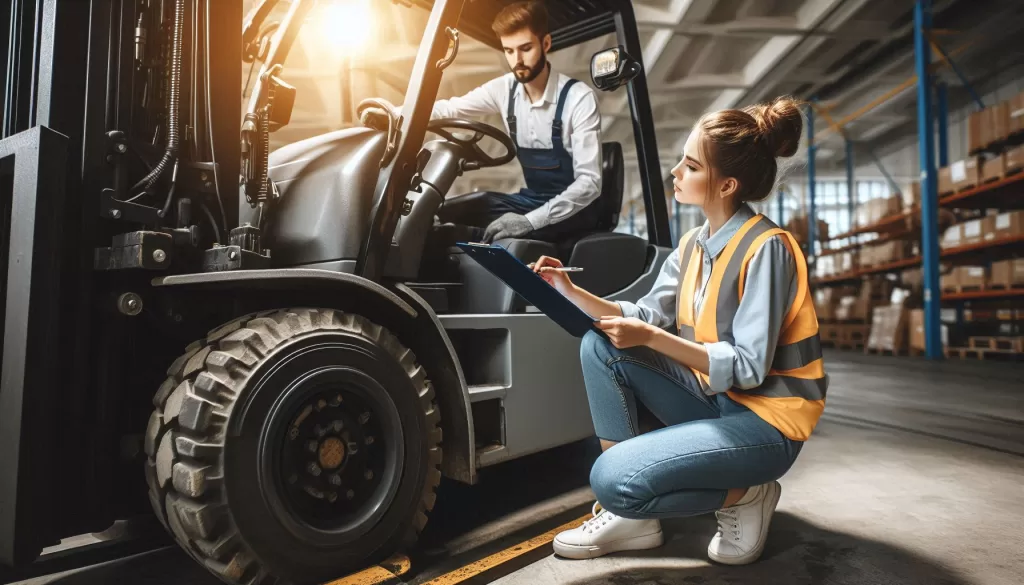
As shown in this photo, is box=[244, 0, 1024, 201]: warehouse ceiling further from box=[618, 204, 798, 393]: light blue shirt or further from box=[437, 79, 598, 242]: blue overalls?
box=[618, 204, 798, 393]: light blue shirt

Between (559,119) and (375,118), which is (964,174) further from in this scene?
(375,118)

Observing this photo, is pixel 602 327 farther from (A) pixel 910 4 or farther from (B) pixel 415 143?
(A) pixel 910 4

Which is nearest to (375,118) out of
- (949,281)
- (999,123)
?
(999,123)

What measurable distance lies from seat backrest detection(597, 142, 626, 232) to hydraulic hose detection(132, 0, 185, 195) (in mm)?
2008

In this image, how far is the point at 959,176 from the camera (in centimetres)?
960

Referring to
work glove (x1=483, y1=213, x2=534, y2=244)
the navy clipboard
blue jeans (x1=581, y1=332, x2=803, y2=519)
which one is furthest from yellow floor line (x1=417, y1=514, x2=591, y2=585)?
work glove (x1=483, y1=213, x2=534, y2=244)

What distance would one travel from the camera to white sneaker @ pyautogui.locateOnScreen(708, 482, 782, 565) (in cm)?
200

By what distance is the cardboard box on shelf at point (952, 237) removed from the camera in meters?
9.80

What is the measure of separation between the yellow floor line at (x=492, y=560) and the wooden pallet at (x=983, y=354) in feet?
33.4

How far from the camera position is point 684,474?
1.76 meters

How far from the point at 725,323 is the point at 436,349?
93cm

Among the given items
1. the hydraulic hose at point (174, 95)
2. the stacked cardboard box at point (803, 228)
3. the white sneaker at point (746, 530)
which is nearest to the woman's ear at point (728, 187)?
the white sneaker at point (746, 530)

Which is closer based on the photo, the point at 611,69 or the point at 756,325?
the point at 756,325

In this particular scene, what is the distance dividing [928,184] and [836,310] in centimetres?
431
